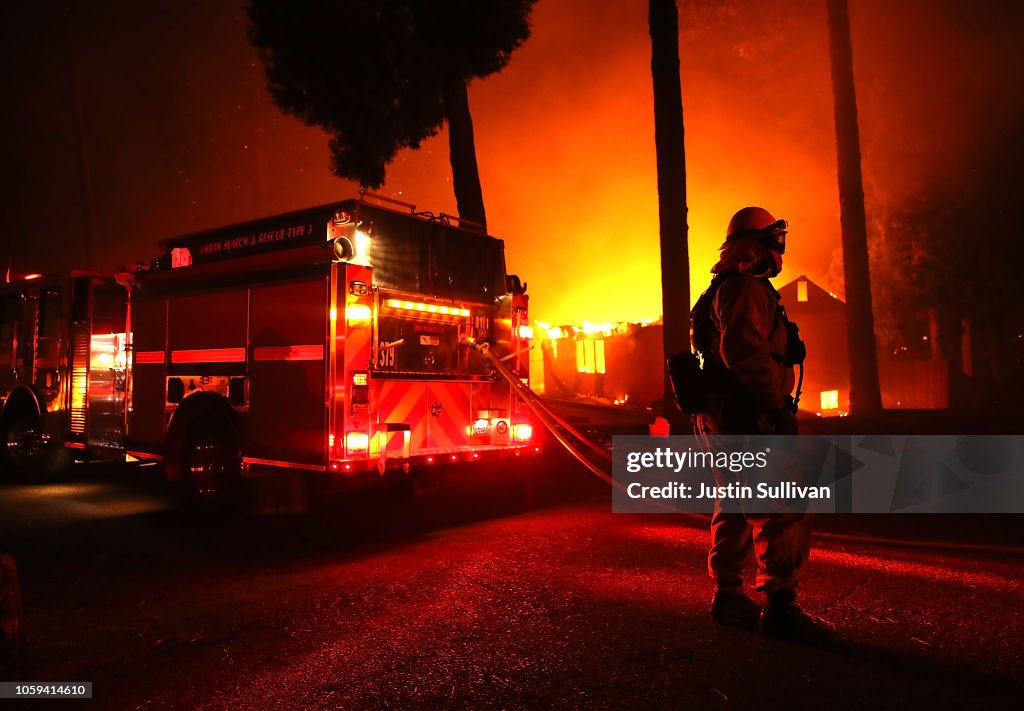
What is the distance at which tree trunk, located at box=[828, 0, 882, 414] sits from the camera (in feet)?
50.4

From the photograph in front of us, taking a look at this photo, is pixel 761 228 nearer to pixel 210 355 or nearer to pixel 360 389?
pixel 360 389

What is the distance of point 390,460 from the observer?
6844 mm

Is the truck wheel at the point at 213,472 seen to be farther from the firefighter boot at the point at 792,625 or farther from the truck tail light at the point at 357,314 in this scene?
the firefighter boot at the point at 792,625

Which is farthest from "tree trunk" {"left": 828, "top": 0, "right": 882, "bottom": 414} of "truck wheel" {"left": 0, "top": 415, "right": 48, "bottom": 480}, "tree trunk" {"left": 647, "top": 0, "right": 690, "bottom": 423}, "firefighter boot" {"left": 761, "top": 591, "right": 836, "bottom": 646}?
"truck wheel" {"left": 0, "top": 415, "right": 48, "bottom": 480}

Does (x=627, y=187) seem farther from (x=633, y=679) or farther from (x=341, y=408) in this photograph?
(x=633, y=679)

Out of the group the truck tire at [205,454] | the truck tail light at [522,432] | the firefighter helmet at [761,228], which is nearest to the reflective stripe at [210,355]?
the truck tire at [205,454]

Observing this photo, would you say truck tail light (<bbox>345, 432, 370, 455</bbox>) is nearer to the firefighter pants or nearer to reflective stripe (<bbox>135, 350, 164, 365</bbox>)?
reflective stripe (<bbox>135, 350, 164, 365</bbox>)

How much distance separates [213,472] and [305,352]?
6.00 ft

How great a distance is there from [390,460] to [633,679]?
3.92m

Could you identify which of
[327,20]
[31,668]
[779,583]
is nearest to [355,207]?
[31,668]

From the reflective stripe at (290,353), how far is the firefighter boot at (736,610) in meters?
3.87

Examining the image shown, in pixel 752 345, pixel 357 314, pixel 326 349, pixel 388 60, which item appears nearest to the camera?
pixel 752 345

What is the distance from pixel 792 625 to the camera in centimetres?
364

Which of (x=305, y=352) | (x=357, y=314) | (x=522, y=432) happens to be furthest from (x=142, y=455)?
(x=522, y=432)
